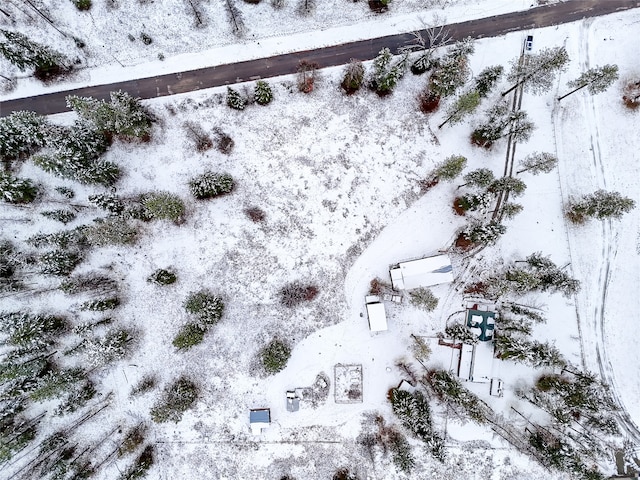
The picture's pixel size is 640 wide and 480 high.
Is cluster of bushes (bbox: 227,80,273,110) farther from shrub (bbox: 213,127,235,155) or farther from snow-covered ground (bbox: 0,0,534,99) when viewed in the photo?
snow-covered ground (bbox: 0,0,534,99)

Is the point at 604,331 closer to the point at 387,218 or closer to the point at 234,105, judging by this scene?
the point at 387,218

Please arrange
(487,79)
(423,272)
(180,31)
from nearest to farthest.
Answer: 1. (487,79)
2. (423,272)
3. (180,31)

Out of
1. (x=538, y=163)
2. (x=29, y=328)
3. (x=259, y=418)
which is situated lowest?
(x=259, y=418)

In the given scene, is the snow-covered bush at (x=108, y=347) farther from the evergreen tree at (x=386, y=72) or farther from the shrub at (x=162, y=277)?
the evergreen tree at (x=386, y=72)

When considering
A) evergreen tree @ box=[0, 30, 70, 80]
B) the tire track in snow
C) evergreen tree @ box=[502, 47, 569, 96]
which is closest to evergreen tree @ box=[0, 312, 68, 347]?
evergreen tree @ box=[0, 30, 70, 80]

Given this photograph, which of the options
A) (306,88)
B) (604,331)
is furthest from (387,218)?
(604,331)

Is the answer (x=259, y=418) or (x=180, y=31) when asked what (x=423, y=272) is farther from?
(x=180, y=31)

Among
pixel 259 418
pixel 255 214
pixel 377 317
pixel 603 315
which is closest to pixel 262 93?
pixel 255 214
